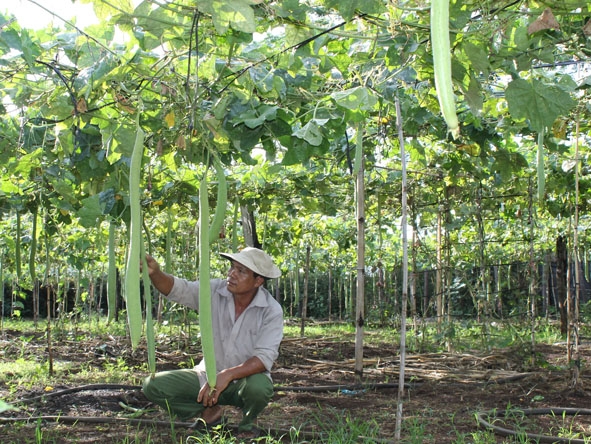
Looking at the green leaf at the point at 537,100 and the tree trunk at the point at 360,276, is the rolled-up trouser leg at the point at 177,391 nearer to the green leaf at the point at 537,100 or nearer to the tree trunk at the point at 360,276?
the tree trunk at the point at 360,276

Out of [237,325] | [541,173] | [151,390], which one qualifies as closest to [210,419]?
[151,390]

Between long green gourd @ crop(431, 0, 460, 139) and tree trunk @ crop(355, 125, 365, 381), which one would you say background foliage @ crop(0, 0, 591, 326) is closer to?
tree trunk @ crop(355, 125, 365, 381)

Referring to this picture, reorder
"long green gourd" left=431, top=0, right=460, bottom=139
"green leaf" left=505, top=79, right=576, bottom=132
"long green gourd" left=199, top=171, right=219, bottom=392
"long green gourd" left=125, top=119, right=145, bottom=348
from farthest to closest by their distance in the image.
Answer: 1. "green leaf" left=505, top=79, right=576, bottom=132
2. "long green gourd" left=199, top=171, right=219, bottom=392
3. "long green gourd" left=125, top=119, right=145, bottom=348
4. "long green gourd" left=431, top=0, right=460, bottom=139

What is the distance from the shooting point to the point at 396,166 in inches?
264

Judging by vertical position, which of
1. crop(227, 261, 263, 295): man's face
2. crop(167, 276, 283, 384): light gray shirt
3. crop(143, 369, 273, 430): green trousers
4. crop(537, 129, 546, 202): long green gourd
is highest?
crop(537, 129, 546, 202): long green gourd

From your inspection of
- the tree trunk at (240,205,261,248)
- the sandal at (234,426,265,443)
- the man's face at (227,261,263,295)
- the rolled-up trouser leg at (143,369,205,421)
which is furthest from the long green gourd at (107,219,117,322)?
the tree trunk at (240,205,261,248)

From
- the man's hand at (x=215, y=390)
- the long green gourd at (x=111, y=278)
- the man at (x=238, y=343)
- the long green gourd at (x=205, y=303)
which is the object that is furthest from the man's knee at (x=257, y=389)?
the long green gourd at (x=205, y=303)

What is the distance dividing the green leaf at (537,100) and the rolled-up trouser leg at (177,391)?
240 centimetres

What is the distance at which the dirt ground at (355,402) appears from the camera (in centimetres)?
362

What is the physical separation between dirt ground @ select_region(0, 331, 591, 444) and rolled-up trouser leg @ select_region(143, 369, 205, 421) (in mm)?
110

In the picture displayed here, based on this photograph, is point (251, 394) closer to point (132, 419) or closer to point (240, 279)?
point (240, 279)

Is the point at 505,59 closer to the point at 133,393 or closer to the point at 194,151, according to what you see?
the point at 194,151

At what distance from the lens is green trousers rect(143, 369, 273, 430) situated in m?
3.54

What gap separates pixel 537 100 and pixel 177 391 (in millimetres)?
2573
